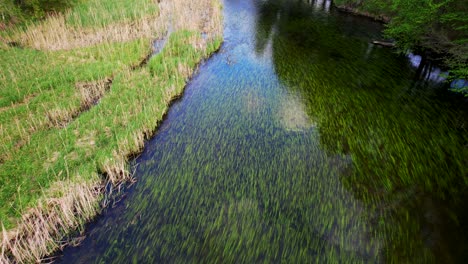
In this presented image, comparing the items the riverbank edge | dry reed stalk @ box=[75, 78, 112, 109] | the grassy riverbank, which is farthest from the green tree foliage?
dry reed stalk @ box=[75, 78, 112, 109]

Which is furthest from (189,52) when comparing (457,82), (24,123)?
(457,82)

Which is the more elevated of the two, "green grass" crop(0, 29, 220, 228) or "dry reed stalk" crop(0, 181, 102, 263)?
"green grass" crop(0, 29, 220, 228)

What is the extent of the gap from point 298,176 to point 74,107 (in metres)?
8.82

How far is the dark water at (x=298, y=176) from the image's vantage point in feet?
19.3

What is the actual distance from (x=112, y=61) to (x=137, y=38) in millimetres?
3682

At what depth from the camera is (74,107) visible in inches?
376

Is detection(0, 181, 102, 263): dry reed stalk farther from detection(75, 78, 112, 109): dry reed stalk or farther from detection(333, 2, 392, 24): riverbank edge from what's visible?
detection(333, 2, 392, 24): riverbank edge

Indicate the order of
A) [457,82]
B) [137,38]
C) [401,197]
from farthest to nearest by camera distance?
[137,38]
[457,82]
[401,197]

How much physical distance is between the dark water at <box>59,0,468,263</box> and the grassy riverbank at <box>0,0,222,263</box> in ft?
2.68

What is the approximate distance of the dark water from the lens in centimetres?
587

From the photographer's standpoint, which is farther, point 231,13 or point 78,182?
point 231,13

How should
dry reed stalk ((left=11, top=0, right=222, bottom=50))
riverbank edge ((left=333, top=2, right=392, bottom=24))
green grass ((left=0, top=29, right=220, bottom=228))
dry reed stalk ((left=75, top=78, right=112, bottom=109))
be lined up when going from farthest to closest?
riverbank edge ((left=333, top=2, right=392, bottom=24)) → dry reed stalk ((left=11, top=0, right=222, bottom=50)) → dry reed stalk ((left=75, top=78, right=112, bottom=109)) → green grass ((left=0, top=29, right=220, bottom=228))

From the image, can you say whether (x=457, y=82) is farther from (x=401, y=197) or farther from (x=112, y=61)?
(x=112, y=61)

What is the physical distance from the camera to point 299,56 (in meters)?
16.6
